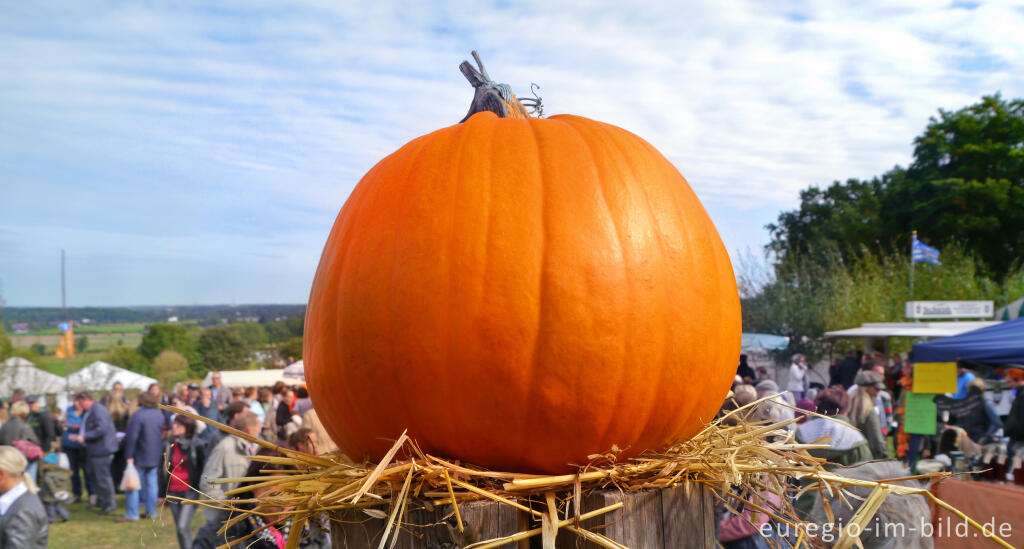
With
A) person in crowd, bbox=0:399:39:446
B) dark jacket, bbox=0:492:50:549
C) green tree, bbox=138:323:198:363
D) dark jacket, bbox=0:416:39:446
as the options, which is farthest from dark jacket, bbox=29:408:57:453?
green tree, bbox=138:323:198:363

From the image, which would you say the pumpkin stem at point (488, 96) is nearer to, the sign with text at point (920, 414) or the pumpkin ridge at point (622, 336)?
the pumpkin ridge at point (622, 336)

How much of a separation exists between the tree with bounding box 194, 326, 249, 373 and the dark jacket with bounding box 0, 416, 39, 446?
214 feet

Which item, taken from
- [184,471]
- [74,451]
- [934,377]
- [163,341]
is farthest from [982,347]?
[163,341]

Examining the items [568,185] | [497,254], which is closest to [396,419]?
[497,254]

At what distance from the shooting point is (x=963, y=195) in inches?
1559

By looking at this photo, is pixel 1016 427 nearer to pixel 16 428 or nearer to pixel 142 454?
pixel 142 454

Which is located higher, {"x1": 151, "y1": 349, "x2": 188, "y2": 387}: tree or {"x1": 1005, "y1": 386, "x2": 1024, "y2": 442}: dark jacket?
{"x1": 1005, "y1": 386, "x2": 1024, "y2": 442}: dark jacket

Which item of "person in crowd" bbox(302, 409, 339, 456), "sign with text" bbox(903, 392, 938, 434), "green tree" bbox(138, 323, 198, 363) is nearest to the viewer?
"person in crowd" bbox(302, 409, 339, 456)

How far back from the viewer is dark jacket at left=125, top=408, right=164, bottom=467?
11414mm

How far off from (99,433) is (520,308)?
521 inches

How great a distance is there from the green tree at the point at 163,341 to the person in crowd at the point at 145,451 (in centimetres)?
6796

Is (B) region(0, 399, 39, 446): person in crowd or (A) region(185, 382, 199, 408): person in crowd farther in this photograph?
(A) region(185, 382, 199, 408): person in crowd

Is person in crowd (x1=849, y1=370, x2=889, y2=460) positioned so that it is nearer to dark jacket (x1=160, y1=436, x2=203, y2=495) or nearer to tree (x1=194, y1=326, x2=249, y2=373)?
dark jacket (x1=160, y1=436, x2=203, y2=495)

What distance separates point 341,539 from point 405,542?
273mm
